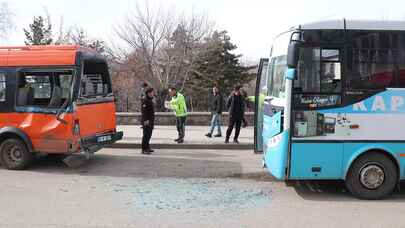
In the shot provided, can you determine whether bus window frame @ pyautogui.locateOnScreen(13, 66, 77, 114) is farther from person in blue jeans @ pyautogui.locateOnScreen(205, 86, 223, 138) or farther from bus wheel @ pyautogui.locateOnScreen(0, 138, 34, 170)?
person in blue jeans @ pyautogui.locateOnScreen(205, 86, 223, 138)

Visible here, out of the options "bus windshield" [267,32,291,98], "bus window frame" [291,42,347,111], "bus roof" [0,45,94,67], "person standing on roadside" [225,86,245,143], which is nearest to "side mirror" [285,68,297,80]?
"bus window frame" [291,42,347,111]

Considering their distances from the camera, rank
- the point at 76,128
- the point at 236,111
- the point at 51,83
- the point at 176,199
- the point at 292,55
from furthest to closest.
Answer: the point at 236,111
the point at 51,83
the point at 76,128
the point at 176,199
the point at 292,55

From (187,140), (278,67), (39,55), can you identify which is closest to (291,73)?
(278,67)

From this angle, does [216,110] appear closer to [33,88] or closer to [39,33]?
[33,88]

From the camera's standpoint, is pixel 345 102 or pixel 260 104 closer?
pixel 345 102

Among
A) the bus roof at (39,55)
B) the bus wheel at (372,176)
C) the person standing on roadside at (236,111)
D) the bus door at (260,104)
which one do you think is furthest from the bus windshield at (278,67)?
the person standing on roadside at (236,111)

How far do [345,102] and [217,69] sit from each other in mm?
30247

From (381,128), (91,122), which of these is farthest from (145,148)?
(381,128)

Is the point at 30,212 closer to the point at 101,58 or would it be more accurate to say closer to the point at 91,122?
the point at 91,122

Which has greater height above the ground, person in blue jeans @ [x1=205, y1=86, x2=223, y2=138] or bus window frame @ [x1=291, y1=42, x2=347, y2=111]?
bus window frame @ [x1=291, y1=42, x2=347, y2=111]

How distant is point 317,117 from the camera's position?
719 cm

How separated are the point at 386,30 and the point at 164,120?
1186 centimetres

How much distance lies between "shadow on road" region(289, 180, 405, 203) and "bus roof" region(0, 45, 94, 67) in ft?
17.6

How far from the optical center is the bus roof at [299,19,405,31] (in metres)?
7.18
